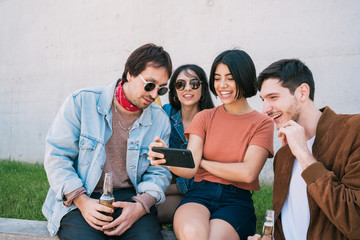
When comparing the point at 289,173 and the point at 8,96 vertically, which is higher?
the point at 289,173

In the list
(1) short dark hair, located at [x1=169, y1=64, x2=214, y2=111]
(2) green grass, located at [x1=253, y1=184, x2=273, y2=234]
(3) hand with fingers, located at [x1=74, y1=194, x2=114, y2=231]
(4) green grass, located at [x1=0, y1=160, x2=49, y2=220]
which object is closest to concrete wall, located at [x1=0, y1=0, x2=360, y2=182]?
(2) green grass, located at [x1=253, y1=184, x2=273, y2=234]

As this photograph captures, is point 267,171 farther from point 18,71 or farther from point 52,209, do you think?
point 18,71

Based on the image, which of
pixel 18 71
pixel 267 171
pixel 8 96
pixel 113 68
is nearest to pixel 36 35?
pixel 18 71

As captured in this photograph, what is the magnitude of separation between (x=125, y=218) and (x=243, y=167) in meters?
1.03

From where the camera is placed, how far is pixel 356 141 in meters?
1.96

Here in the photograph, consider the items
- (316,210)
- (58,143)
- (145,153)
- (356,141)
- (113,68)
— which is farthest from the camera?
(113,68)

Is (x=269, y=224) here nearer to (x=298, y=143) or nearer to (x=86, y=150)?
(x=298, y=143)

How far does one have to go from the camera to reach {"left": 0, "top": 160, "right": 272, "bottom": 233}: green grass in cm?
414

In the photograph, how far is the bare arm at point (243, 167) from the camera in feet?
8.54

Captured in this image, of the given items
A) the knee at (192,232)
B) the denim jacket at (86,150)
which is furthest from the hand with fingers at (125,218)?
the knee at (192,232)

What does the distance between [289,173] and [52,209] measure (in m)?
1.96

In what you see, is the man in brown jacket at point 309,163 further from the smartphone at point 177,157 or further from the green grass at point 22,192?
the green grass at point 22,192

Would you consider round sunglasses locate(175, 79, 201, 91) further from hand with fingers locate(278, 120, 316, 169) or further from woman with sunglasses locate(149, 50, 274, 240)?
hand with fingers locate(278, 120, 316, 169)

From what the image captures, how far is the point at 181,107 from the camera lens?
3945 millimetres
